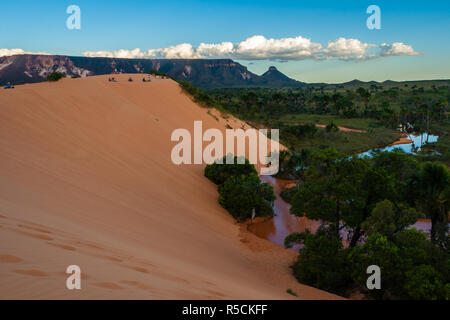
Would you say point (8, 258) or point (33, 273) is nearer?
point (33, 273)

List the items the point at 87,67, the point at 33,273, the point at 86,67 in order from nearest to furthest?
the point at 33,273 → the point at 86,67 → the point at 87,67

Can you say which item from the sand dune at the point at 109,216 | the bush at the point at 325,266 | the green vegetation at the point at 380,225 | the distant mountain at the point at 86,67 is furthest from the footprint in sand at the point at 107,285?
the distant mountain at the point at 86,67

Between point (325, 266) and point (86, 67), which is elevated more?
point (86, 67)

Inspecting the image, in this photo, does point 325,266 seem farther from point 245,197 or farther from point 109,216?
point 109,216

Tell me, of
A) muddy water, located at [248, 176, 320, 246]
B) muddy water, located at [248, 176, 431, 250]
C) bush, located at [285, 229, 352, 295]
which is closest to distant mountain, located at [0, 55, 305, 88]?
muddy water, located at [248, 176, 320, 246]

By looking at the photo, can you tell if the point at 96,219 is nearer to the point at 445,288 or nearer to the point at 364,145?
the point at 445,288

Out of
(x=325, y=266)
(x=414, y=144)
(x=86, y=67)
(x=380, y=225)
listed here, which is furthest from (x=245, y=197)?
(x=86, y=67)
